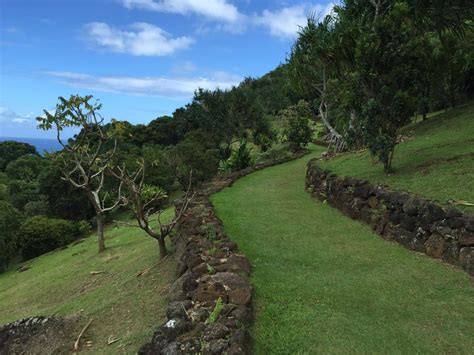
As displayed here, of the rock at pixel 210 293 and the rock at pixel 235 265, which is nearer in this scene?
the rock at pixel 210 293

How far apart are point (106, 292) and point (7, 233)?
1585 cm

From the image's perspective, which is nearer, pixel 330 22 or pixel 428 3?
pixel 428 3

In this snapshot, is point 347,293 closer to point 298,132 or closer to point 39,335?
point 39,335

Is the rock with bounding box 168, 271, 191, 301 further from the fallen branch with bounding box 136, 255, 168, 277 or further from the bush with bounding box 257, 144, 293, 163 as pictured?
the bush with bounding box 257, 144, 293, 163

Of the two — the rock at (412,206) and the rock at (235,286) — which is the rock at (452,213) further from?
the rock at (235,286)

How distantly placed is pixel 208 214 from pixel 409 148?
762cm

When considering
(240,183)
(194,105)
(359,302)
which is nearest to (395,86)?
(359,302)

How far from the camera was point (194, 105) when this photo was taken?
34281mm

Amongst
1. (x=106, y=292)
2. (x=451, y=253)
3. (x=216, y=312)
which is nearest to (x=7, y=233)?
(x=106, y=292)

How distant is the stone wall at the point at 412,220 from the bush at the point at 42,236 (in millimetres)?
18172

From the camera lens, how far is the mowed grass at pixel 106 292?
22.7ft

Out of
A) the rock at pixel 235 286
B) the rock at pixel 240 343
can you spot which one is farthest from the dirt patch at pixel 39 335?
the rock at pixel 240 343

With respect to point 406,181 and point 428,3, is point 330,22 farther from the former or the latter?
point 406,181

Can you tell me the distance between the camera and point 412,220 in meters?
8.20
